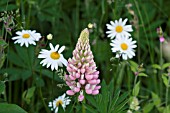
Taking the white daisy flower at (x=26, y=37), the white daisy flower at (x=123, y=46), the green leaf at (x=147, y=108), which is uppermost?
the white daisy flower at (x=26, y=37)

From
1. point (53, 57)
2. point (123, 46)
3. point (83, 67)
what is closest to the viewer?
point (83, 67)

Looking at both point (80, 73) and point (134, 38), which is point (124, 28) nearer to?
point (134, 38)

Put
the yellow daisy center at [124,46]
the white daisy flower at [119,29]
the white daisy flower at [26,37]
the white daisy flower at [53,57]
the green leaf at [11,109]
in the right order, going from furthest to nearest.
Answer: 1. the white daisy flower at [119,29]
2. the yellow daisy center at [124,46]
3. the white daisy flower at [26,37]
4. the white daisy flower at [53,57]
5. the green leaf at [11,109]

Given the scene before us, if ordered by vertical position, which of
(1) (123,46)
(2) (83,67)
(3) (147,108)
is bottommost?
(3) (147,108)

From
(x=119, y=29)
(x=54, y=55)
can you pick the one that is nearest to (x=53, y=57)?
(x=54, y=55)

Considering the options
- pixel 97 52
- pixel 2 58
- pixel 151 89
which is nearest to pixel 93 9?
pixel 97 52

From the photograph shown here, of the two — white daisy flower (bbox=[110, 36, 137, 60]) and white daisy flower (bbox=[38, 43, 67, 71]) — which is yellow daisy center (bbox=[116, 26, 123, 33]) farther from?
white daisy flower (bbox=[38, 43, 67, 71])

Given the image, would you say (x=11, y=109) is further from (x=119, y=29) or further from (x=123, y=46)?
(x=119, y=29)

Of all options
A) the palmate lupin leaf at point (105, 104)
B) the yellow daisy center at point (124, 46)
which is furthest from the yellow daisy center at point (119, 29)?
the palmate lupin leaf at point (105, 104)

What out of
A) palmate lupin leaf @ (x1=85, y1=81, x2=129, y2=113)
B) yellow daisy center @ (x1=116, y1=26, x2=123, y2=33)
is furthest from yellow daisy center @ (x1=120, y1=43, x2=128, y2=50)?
palmate lupin leaf @ (x1=85, y1=81, x2=129, y2=113)

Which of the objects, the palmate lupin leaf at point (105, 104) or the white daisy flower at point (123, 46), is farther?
the white daisy flower at point (123, 46)

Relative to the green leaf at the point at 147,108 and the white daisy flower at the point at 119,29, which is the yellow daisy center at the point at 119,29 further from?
the green leaf at the point at 147,108
